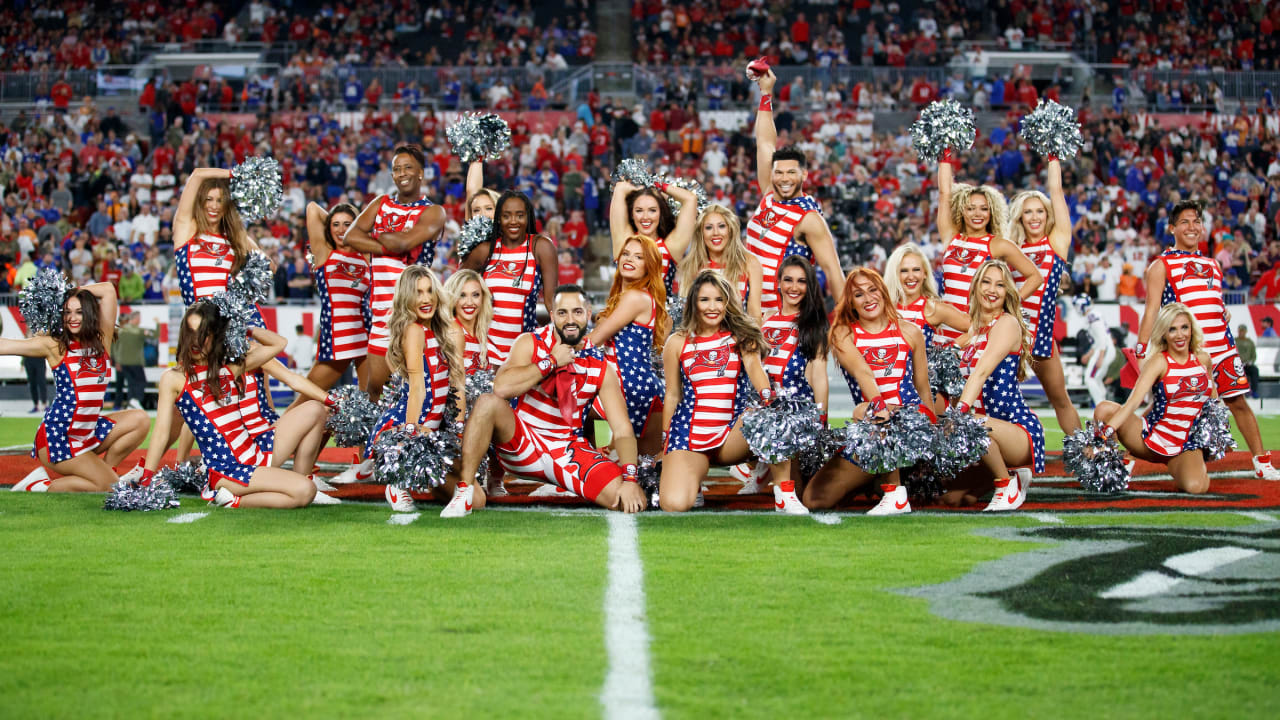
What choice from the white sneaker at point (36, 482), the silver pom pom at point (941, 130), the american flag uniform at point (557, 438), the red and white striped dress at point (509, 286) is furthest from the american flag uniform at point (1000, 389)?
the white sneaker at point (36, 482)

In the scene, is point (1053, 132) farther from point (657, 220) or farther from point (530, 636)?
point (530, 636)

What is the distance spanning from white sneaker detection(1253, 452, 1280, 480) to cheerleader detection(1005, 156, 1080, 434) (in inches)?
40.6

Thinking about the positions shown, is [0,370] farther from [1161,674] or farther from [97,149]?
[1161,674]

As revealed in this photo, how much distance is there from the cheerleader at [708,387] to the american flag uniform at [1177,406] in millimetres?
2225

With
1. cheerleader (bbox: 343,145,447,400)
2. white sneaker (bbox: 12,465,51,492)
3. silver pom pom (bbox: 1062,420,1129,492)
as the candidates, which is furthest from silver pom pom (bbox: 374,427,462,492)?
silver pom pom (bbox: 1062,420,1129,492)

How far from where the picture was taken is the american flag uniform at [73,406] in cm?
728

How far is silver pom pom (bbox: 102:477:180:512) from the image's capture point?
6414 millimetres

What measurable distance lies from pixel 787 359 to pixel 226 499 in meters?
2.83

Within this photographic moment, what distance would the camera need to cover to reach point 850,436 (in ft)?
20.3

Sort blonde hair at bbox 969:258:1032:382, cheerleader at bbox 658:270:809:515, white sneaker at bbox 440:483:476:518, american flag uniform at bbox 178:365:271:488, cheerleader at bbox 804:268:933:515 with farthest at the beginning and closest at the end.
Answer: blonde hair at bbox 969:258:1032:382
american flag uniform at bbox 178:365:271:488
cheerleader at bbox 804:268:933:515
cheerleader at bbox 658:270:809:515
white sneaker at bbox 440:483:476:518

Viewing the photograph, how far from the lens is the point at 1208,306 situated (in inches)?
318

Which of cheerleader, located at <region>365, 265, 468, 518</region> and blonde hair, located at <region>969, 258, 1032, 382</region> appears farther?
blonde hair, located at <region>969, 258, 1032, 382</region>

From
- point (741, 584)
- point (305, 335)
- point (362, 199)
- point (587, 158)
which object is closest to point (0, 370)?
point (305, 335)

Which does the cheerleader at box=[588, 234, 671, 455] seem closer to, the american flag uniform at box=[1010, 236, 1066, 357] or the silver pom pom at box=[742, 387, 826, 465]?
the silver pom pom at box=[742, 387, 826, 465]
